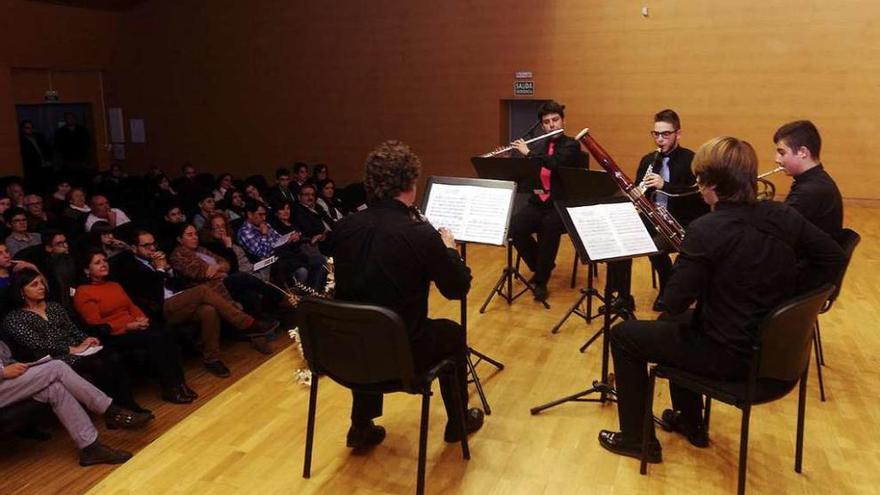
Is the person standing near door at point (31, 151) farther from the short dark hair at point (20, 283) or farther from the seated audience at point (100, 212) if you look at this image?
the short dark hair at point (20, 283)

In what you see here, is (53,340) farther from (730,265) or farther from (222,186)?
(222,186)

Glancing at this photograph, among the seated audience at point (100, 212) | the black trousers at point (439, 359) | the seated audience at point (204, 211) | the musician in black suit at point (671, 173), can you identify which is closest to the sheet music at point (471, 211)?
the black trousers at point (439, 359)

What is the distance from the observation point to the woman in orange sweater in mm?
4742

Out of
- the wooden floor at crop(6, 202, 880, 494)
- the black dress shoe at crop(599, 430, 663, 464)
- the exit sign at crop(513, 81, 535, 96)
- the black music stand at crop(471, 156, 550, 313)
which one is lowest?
the wooden floor at crop(6, 202, 880, 494)

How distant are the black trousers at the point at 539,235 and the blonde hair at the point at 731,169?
9.84 feet

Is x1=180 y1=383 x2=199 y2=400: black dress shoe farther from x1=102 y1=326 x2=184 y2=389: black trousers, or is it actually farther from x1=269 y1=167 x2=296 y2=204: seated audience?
x1=269 y1=167 x2=296 y2=204: seated audience

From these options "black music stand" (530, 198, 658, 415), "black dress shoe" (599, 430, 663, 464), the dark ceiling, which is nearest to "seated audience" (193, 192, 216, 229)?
"black music stand" (530, 198, 658, 415)

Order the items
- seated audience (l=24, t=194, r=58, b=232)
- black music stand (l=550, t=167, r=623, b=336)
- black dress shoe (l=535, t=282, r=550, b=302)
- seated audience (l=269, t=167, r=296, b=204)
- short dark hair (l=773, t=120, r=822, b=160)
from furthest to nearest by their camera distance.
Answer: seated audience (l=269, t=167, r=296, b=204), seated audience (l=24, t=194, r=58, b=232), black dress shoe (l=535, t=282, r=550, b=302), black music stand (l=550, t=167, r=623, b=336), short dark hair (l=773, t=120, r=822, b=160)

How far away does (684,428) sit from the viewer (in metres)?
3.64

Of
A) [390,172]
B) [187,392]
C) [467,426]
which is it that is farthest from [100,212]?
[390,172]

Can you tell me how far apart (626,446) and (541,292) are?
2.50 metres

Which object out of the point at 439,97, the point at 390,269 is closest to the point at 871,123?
the point at 439,97

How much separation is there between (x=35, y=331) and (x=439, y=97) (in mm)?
8277

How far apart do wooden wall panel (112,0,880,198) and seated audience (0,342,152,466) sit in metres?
8.24
